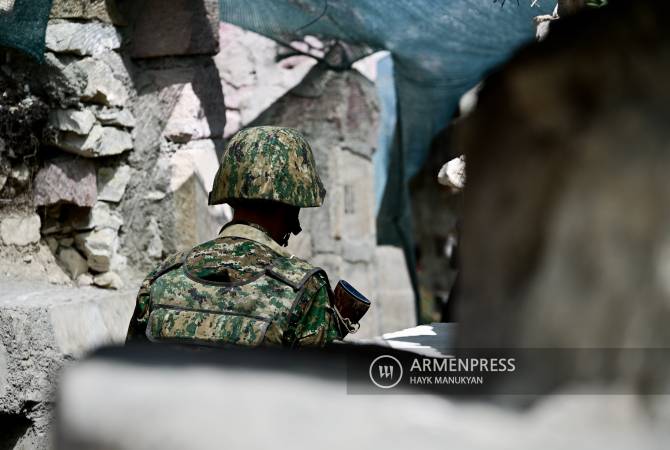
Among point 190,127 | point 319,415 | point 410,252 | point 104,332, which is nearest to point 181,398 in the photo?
point 319,415

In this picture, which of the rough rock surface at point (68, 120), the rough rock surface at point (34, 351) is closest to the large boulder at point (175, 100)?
the rough rock surface at point (68, 120)

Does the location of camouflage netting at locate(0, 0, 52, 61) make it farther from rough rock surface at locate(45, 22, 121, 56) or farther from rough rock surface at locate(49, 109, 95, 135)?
rough rock surface at locate(49, 109, 95, 135)

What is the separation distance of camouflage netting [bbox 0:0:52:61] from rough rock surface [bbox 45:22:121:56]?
0.41ft

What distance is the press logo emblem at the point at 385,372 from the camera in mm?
795

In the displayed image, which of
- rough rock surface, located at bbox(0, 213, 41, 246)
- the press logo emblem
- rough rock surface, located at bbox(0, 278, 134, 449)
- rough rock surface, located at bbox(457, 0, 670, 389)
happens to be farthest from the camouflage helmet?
rough rock surface, located at bbox(0, 213, 41, 246)

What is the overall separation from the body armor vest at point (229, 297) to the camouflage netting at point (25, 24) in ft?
5.97

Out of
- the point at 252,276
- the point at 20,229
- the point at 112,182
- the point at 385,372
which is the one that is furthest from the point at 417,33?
the point at 385,372

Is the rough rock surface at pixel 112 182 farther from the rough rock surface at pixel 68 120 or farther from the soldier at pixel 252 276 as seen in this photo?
the soldier at pixel 252 276

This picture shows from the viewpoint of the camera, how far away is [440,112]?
5.56m

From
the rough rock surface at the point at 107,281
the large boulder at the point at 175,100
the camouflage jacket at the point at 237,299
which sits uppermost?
the large boulder at the point at 175,100

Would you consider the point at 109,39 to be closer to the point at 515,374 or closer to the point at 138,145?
the point at 138,145

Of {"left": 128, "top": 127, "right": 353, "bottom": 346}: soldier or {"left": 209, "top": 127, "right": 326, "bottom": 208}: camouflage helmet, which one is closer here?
{"left": 128, "top": 127, "right": 353, "bottom": 346}: soldier

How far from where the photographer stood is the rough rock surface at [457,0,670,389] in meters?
0.67

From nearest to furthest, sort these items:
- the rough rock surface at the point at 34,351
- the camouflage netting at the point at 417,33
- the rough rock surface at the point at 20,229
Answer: the rough rock surface at the point at 34,351, the rough rock surface at the point at 20,229, the camouflage netting at the point at 417,33
